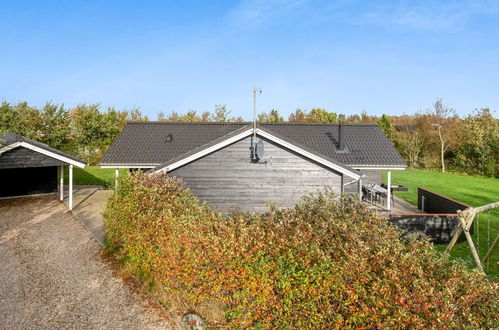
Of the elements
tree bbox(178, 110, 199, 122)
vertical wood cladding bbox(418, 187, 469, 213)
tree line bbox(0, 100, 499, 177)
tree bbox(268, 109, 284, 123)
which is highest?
tree bbox(268, 109, 284, 123)

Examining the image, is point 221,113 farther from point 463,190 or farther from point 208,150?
point 208,150

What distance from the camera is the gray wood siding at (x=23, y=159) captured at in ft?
49.3

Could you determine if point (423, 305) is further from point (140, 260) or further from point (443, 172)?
point (443, 172)

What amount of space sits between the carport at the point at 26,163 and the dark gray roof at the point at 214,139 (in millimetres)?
2088

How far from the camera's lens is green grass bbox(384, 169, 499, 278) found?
38.8 ft

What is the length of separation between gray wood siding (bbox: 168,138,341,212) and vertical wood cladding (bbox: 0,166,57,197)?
38.9ft

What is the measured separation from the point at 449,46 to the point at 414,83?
21.3ft

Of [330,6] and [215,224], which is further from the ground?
[330,6]

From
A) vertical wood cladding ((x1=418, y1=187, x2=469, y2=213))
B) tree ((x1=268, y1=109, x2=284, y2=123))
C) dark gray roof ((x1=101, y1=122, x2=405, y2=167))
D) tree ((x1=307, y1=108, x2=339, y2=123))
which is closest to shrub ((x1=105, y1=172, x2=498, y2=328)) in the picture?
vertical wood cladding ((x1=418, y1=187, x2=469, y2=213))

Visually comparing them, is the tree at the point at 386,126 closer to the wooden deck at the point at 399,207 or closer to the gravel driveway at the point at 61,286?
the wooden deck at the point at 399,207

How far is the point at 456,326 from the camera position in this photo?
133 inches

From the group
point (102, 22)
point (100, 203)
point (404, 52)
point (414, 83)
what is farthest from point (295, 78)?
point (100, 203)

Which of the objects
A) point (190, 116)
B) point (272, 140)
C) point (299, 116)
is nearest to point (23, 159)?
point (272, 140)

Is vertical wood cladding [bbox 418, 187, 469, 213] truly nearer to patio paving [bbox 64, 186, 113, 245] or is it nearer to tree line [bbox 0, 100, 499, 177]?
patio paving [bbox 64, 186, 113, 245]
